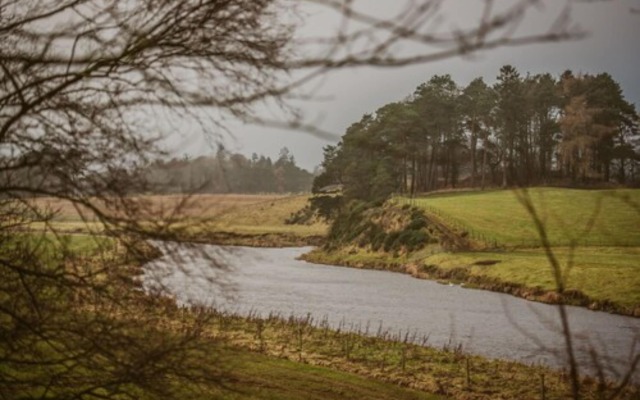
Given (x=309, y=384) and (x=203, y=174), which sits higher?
(x=203, y=174)

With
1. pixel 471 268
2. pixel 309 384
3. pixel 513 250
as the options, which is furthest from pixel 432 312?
pixel 513 250

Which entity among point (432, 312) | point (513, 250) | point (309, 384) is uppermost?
point (513, 250)

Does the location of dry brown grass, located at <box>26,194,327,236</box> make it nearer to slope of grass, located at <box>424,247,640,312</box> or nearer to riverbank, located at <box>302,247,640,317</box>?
riverbank, located at <box>302,247,640,317</box>

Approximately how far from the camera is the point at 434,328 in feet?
80.2

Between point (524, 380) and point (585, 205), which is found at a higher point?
point (585, 205)

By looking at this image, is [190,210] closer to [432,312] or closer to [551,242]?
[432,312]

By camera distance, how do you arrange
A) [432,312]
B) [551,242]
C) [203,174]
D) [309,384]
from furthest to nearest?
[551,242], [432,312], [309,384], [203,174]

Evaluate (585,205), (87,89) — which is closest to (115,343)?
(87,89)

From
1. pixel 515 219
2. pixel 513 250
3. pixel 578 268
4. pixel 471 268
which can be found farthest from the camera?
pixel 515 219

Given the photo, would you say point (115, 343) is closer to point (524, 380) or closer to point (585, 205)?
point (524, 380)

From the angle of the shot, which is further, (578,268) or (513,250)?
(513,250)

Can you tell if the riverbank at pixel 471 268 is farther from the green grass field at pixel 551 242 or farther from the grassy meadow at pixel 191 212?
the grassy meadow at pixel 191 212

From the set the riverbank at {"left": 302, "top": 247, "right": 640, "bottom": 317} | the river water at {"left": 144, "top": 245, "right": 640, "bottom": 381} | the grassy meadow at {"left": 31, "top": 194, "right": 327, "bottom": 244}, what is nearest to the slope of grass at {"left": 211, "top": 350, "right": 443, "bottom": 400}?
the river water at {"left": 144, "top": 245, "right": 640, "bottom": 381}

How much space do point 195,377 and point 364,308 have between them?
26032mm
